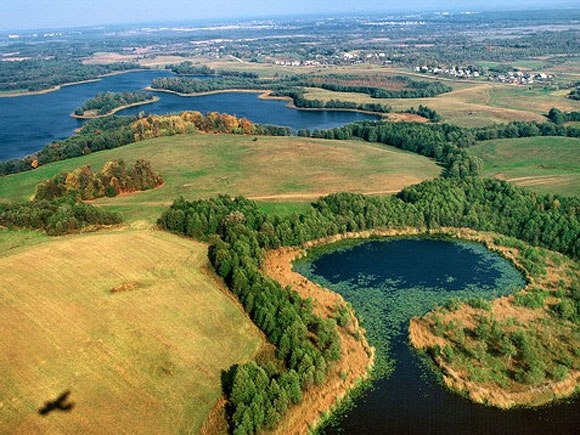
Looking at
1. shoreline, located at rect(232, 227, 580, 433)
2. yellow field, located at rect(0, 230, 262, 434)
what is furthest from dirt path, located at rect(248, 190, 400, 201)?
shoreline, located at rect(232, 227, 580, 433)

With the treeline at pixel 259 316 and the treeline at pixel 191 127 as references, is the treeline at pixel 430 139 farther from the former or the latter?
the treeline at pixel 259 316

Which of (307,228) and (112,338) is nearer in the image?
(112,338)

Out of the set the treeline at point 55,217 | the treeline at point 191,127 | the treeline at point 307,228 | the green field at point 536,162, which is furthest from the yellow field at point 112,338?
the treeline at point 191,127

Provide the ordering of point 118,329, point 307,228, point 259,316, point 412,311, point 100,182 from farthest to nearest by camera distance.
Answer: point 100,182 → point 307,228 → point 412,311 → point 259,316 → point 118,329

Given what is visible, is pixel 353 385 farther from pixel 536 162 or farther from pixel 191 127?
pixel 191 127

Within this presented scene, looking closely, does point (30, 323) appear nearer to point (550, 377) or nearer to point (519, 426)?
point (519, 426)

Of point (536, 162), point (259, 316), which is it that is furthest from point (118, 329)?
point (536, 162)
